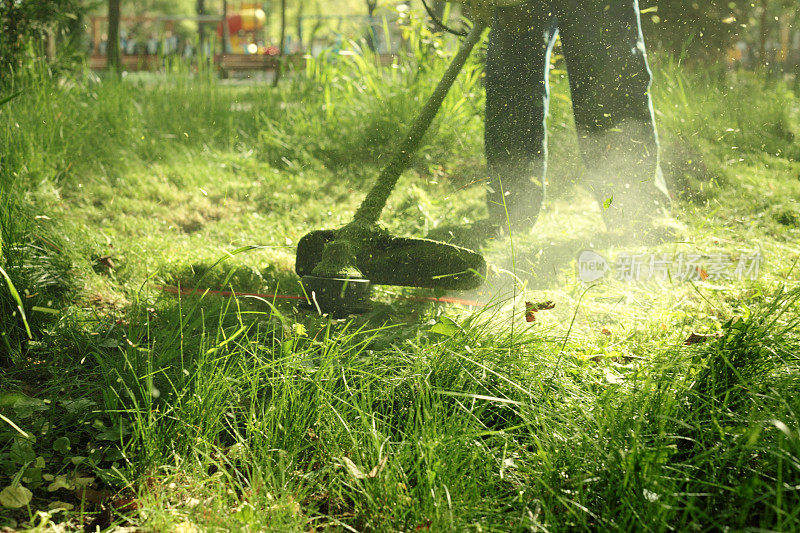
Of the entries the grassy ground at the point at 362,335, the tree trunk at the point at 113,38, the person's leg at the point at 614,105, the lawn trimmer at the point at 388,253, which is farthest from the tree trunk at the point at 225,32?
the person's leg at the point at 614,105

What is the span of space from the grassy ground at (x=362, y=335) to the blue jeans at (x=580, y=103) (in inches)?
5.0

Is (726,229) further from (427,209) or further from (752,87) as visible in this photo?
(427,209)

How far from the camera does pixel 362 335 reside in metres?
1.84

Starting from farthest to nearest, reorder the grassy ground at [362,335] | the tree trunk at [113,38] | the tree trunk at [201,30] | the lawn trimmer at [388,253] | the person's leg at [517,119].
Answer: the tree trunk at [201,30]
the tree trunk at [113,38]
the person's leg at [517,119]
the lawn trimmer at [388,253]
the grassy ground at [362,335]

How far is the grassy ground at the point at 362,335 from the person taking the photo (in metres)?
1.09

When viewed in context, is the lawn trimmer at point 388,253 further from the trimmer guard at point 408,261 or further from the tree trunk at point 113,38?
the tree trunk at point 113,38

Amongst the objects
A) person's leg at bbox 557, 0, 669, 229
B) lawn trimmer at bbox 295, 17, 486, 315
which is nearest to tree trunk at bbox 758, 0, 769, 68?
person's leg at bbox 557, 0, 669, 229

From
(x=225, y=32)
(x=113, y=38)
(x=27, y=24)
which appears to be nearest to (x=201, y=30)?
(x=113, y=38)

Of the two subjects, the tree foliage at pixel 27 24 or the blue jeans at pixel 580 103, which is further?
the tree foliage at pixel 27 24

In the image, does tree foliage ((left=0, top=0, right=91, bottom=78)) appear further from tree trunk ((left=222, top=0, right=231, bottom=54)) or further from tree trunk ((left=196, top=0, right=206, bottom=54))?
tree trunk ((left=222, top=0, right=231, bottom=54))

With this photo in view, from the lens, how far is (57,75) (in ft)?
11.2

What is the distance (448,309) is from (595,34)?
1.04 meters

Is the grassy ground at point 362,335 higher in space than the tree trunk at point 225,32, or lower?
lower

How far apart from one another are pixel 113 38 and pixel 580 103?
94.3 inches
